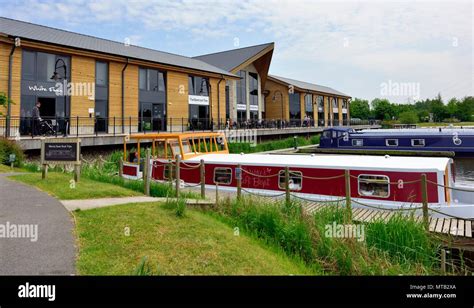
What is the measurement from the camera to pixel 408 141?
27266 mm

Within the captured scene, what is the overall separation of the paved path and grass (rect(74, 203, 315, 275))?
0.23 metres

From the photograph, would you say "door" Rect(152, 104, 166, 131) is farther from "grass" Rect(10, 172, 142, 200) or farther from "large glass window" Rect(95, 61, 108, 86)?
"grass" Rect(10, 172, 142, 200)

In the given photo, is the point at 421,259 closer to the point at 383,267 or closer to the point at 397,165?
the point at 383,267

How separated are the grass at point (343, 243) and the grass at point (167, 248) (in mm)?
458

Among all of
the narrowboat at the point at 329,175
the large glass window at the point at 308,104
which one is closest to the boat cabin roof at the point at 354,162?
the narrowboat at the point at 329,175

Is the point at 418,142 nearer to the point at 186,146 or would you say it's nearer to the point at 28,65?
Result: the point at 186,146

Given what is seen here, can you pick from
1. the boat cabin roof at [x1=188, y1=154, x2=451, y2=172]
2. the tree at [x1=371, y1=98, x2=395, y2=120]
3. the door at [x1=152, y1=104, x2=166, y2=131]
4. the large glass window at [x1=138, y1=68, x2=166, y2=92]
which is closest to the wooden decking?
the boat cabin roof at [x1=188, y1=154, x2=451, y2=172]

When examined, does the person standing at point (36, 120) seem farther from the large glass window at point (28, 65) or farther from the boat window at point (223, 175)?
the boat window at point (223, 175)

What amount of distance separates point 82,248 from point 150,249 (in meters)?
1.04

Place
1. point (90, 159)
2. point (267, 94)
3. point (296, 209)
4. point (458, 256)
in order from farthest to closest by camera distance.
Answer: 1. point (267, 94)
2. point (90, 159)
3. point (296, 209)
4. point (458, 256)

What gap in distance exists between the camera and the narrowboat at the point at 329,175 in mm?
8953

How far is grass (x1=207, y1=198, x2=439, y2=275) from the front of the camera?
17.9ft

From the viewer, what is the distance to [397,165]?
962 cm

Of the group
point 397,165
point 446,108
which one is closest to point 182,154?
point 397,165
